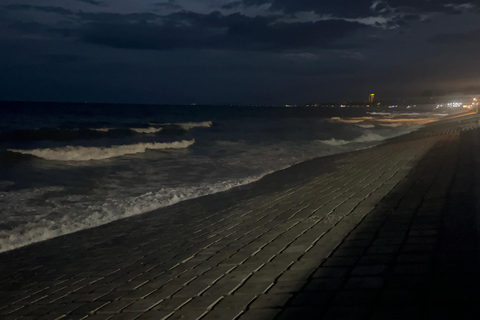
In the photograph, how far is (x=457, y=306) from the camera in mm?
3105

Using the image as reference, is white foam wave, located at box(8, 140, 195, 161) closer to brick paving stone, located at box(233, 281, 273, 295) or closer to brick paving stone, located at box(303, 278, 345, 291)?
brick paving stone, located at box(233, 281, 273, 295)

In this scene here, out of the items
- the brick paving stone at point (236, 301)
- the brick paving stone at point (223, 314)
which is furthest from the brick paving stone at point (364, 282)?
the brick paving stone at point (223, 314)

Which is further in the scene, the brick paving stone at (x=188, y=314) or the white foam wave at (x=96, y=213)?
the white foam wave at (x=96, y=213)

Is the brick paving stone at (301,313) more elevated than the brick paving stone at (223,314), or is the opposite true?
the brick paving stone at (301,313)

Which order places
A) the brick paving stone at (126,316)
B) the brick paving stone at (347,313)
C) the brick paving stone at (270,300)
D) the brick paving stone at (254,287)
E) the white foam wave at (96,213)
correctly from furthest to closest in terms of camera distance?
1. the white foam wave at (96,213)
2. the brick paving stone at (254,287)
3. the brick paving stone at (126,316)
4. the brick paving stone at (270,300)
5. the brick paving stone at (347,313)

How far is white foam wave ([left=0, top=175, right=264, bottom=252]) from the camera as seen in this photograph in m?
7.85

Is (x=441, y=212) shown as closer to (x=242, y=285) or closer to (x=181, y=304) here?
(x=242, y=285)

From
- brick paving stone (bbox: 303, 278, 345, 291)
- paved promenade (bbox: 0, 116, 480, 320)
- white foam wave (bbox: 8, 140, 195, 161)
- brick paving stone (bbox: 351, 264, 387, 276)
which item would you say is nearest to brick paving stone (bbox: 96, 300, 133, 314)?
paved promenade (bbox: 0, 116, 480, 320)

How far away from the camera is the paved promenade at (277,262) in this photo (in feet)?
11.6

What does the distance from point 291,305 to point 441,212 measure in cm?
342

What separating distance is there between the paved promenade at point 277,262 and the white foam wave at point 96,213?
0.42 meters

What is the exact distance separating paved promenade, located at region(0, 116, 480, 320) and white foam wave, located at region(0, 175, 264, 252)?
42 centimetres

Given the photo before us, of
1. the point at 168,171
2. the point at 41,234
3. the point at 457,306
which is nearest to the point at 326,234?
the point at 457,306

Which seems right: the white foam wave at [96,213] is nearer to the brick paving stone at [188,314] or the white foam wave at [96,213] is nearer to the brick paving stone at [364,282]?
the brick paving stone at [188,314]
